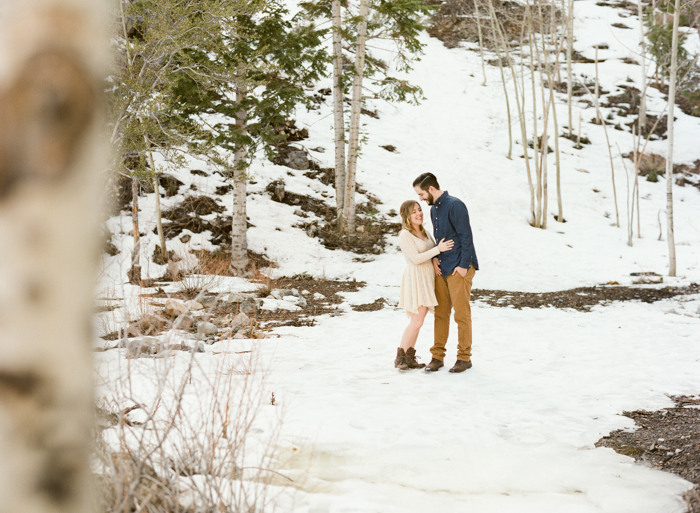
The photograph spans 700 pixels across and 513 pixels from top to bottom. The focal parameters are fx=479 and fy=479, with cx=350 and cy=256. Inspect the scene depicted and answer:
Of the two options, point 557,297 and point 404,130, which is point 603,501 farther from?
point 404,130

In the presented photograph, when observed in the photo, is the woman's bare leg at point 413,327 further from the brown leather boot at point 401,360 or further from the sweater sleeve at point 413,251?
the sweater sleeve at point 413,251

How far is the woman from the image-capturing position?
16.9ft

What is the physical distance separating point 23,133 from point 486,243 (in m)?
15.2

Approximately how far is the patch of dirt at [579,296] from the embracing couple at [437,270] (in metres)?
3.99

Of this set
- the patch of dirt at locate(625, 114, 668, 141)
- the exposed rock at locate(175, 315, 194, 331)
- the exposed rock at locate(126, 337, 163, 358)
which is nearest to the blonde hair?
the exposed rock at locate(175, 315, 194, 331)

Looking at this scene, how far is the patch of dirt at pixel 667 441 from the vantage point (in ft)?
9.86

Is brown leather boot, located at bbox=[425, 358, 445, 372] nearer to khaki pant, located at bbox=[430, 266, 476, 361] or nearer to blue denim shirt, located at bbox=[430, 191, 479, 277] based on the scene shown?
khaki pant, located at bbox=[430, 266, 476, 361]

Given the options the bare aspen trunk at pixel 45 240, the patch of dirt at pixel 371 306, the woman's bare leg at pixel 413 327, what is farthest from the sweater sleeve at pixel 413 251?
the bare aspen trunk at pixel 45 240

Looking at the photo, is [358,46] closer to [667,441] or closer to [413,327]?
[413,327]

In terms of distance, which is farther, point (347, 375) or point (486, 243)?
point (486, 243)

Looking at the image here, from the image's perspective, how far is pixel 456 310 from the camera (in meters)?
5.26

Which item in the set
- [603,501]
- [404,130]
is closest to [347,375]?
[603,501]

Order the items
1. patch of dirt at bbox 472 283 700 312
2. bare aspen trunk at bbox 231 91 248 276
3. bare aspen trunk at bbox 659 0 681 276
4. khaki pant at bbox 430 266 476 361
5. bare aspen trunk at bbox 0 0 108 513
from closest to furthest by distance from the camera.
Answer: bare aspen trunk at bbox 0 0 108 513 → khaki pant at bbox 430 266 476 361 → patch of dirt at bbox 472 283 700 312 → bare aspen trunk at bbox 659 0 681 276 → bare aspen trunk at bbox 231 91 248 276

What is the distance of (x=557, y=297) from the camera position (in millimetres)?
9820
